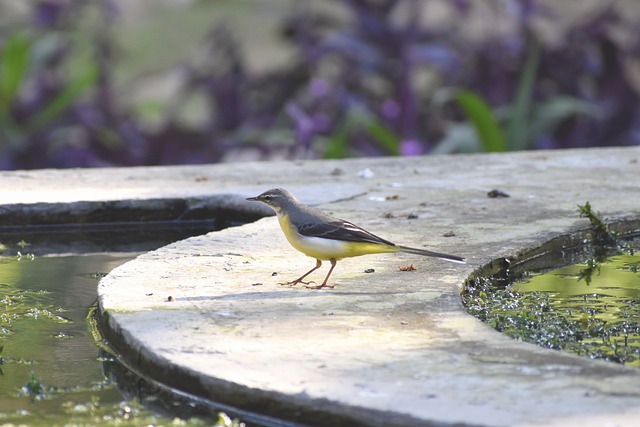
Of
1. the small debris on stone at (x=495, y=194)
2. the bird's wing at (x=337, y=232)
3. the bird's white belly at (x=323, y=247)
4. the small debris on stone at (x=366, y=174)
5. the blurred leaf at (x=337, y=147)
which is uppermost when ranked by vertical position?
the bird's wing at (x=337, y=232)

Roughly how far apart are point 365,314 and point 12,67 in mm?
5952

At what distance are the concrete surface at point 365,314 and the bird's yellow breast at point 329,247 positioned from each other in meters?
0.10

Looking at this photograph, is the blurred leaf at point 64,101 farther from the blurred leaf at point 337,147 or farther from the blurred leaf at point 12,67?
the blurred leaf at point 337,147

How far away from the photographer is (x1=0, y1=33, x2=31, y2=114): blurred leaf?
8.29 meters

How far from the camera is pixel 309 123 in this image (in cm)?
787

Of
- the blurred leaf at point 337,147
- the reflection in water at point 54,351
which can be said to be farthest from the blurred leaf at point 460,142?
the reflection in water at point 54,351

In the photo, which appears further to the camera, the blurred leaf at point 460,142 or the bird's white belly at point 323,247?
the blurred leaf at point 460,142

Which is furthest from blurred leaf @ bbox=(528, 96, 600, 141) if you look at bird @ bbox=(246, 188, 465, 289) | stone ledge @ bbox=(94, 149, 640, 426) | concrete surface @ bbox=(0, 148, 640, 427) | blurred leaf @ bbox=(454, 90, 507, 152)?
bird @ bbox=(246, 188, 465, 289)

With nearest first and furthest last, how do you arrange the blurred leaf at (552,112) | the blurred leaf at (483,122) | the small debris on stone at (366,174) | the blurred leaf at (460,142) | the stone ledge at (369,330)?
the stone ledge at (369,330)
the small debris on stone at (366,174)
the blurred leaf at (483,122)
the blurred leaf at (460,142)
the blurred leaf at (552,112)

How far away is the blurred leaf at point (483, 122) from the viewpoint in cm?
717

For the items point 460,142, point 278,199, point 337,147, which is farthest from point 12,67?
point 278,199

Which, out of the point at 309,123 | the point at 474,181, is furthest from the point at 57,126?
the point at 474,181

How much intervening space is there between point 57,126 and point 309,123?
198 centimetres

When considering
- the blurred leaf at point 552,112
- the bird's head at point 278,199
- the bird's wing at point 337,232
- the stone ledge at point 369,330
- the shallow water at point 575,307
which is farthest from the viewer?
the blurred leaf at point 552,112
